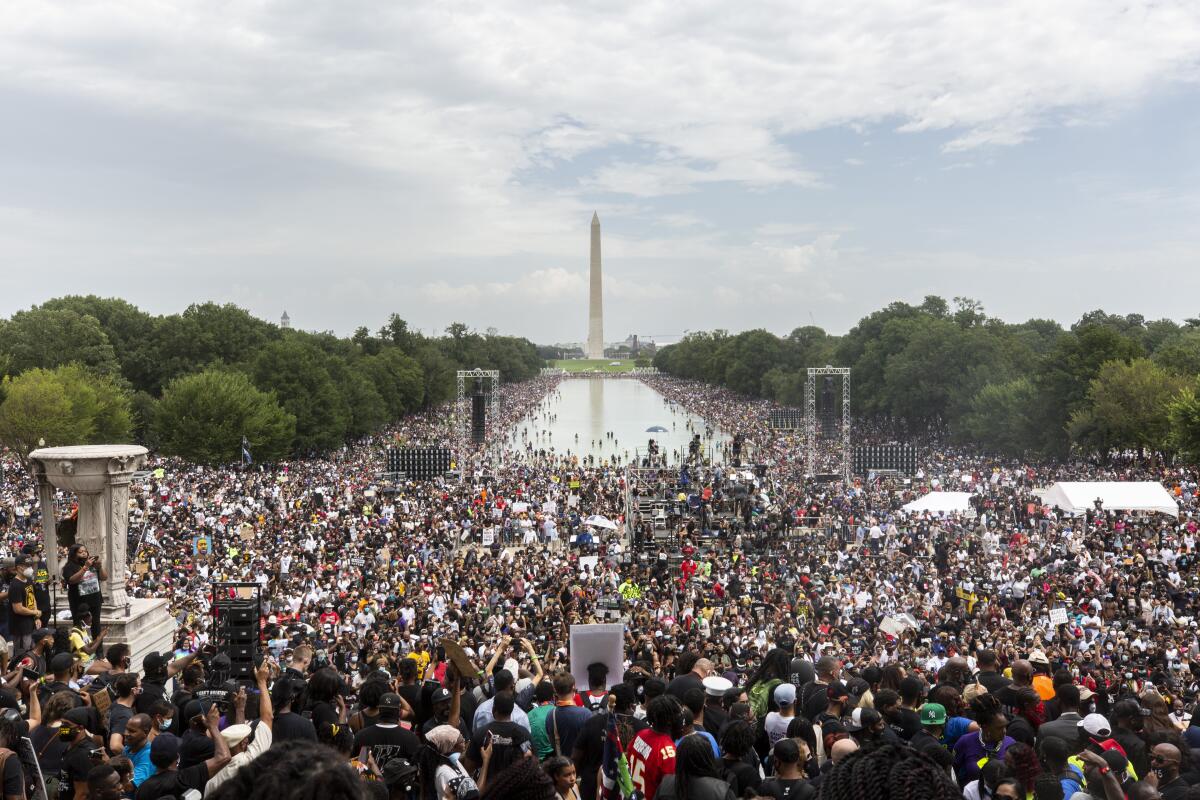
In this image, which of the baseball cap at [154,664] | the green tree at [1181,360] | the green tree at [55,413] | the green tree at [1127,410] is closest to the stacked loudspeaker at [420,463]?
the green tree at [55,413]

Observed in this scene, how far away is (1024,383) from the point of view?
177 feet

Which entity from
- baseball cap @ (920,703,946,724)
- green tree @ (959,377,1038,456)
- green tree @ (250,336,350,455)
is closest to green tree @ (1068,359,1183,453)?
green tree @ (959,377,1038,456)

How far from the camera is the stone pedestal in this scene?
38.0 feet

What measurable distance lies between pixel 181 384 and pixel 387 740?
4943 cm

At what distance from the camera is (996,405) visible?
5459cm

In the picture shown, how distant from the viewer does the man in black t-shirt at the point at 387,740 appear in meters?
6.11

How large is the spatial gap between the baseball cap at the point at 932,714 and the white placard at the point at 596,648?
7.42ft

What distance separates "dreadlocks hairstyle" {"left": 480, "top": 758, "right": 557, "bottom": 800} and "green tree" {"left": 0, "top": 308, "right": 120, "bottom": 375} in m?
61.1

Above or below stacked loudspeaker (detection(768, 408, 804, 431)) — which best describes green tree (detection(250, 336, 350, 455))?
above

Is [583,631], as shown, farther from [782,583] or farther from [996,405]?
[996,405]

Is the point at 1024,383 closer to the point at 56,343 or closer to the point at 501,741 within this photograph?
the point at 501,741

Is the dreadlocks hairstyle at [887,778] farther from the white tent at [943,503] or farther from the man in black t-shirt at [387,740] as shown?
the white tent at [943,503]

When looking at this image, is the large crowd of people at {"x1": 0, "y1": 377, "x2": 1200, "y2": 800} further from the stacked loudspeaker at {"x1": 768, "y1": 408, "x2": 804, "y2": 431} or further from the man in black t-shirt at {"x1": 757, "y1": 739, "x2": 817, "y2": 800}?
the stacked loudspeaker at {"x1": 768, "y1": 408, "x2": 804, "y2": 431}

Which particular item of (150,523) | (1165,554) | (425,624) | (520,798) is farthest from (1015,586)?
(150,523)
